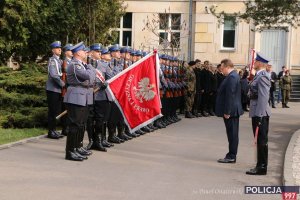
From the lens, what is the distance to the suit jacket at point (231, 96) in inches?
399

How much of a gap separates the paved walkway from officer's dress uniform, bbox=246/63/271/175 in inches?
9.0

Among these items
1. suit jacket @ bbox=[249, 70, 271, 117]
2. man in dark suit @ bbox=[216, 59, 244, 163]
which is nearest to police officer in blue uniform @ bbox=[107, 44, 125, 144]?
man in dark suit @ bbox=[216, 59, 244, 163]

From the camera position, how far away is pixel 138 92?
1174 centimetres

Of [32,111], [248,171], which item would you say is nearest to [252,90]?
[248,171]

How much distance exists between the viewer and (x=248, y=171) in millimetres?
9406

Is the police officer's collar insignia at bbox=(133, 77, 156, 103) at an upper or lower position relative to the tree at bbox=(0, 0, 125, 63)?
lower

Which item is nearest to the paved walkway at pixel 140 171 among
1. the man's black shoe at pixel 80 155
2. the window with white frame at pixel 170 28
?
the man's black shoe at pixel 80 155

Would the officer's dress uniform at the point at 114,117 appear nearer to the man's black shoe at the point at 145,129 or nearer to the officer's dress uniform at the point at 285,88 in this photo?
the man's black shoe at the point at 145,129

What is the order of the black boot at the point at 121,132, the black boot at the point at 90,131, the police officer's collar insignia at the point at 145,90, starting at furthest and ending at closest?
the black boot at the point at 121,132 → the police officer's collar insignia at the point at 145,90 → the black boot at the point at 90,131

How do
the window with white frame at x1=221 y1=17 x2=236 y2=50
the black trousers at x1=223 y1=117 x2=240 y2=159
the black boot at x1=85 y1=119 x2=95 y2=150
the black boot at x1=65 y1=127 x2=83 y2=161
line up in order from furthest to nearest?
the window with white frame at x1=221 y1=17 x2=236 y2=50 → the black boot at x1=85 y1=119 x2=95 y2=150 → the black trousers at x1=223 y1=117 x2=240 y2=159 → the black boot at x1=65 y1=127 x2=83 y2=161

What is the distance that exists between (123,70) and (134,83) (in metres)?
0.35

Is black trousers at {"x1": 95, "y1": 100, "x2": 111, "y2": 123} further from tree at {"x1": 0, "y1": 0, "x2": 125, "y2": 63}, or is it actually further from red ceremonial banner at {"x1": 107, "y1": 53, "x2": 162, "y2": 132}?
tree at {"x1": 0, "y1": 0, "x2": 125, "y2": 63}

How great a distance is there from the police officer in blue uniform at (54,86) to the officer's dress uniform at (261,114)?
4.55 metres

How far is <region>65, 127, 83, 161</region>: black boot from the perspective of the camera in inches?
382
